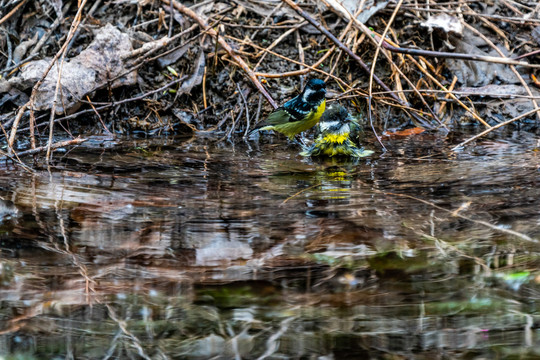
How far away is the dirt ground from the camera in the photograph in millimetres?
5559

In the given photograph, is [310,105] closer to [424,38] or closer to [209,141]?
[209,141]

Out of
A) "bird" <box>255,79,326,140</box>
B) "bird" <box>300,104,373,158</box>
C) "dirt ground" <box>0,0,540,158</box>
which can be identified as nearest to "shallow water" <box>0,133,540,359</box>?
"bird" <box>300,104,373,158</box>

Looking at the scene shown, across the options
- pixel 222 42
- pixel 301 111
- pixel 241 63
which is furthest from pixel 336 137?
pixel 222 42

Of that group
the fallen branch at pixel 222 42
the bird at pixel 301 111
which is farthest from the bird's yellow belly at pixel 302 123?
the fallen branch at pixel 222 42

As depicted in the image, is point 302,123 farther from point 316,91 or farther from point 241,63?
point 241,63

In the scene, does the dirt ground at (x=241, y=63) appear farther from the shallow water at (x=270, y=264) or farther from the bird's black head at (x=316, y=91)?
the shallow water at (x=270, y=264)

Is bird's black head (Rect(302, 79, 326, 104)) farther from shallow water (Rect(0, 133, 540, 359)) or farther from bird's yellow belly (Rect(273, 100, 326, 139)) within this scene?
shallow water (Rect(0, 133, 540, 359))

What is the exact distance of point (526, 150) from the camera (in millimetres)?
4613

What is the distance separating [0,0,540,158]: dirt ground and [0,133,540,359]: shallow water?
1736 millimetres

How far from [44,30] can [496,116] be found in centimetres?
488

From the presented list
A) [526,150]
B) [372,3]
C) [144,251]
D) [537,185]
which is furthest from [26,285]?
[372,3]

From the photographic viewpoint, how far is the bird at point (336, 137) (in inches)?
182

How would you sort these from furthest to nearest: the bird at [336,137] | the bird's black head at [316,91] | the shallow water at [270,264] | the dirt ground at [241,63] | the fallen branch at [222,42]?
the dirt ground at [241,63] < the fallen branch at [222,42] < the bird's black head at [316,91] < the bird at [336,137] < the shallow water at [270,264]

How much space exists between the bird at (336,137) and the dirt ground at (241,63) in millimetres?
749
